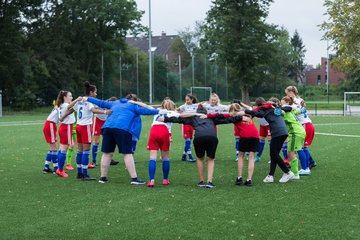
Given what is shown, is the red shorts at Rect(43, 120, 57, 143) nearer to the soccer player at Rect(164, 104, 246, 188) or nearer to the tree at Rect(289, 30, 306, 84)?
the soccer player at Rect(164, 104, 246, 188)

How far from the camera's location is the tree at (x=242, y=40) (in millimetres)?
61750

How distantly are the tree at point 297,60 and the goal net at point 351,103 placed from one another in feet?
226

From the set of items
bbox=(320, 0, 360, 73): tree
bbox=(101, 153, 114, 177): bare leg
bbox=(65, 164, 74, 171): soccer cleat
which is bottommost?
bbox=(65, 164, 74, 171): soccer cleat

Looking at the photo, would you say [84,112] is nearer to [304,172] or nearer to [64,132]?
[64,132]

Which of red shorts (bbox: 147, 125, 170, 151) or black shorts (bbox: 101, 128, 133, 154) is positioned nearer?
black shorts (bbox: 101, 128, 133, 154)

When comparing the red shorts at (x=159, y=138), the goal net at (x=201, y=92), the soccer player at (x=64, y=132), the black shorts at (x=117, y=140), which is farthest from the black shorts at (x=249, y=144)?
the goal net at (x=201, y=92)

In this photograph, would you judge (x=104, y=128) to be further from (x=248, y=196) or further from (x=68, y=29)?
(x=68, y=29)

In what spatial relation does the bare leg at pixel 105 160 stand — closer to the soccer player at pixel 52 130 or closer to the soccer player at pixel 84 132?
the soccer player at pixel 84 132

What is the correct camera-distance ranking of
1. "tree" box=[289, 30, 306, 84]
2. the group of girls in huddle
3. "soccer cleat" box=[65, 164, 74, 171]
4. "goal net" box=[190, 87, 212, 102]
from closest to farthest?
1. the group of girls in huddle
2. "soccer cleat" box=[65, 164, 74, 171]
3. "goal net" box=[190, 87, 212, 102]
4. "tree" box=[289, 30, 306, 84]

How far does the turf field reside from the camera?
7.00 m

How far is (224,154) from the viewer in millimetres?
16266

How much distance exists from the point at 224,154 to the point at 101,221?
906 cm

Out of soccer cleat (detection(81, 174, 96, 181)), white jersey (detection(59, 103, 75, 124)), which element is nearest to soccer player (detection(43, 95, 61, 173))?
white jersey (detection(59, 103, 75, 124))

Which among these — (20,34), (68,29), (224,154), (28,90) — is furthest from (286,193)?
(68,29)
